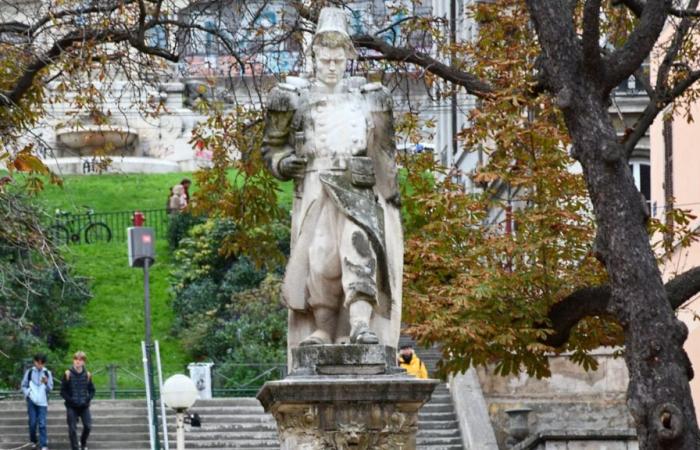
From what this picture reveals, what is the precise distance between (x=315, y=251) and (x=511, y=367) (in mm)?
11222

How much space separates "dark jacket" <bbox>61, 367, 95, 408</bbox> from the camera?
118 feet

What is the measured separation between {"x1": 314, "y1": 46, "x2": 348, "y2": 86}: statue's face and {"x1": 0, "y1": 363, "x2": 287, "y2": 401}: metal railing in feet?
80.7

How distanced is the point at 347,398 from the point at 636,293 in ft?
18.2

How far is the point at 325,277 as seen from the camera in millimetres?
17359

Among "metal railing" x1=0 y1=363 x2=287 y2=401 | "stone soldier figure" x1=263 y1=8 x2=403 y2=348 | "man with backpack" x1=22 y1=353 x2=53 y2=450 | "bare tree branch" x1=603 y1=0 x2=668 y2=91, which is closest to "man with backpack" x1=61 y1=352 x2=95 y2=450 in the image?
"man with backpack" x1=22 y1=353 x2=53 y2=450

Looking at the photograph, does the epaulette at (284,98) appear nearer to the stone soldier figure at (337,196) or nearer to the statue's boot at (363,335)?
the stone soldier figure at (337,196)

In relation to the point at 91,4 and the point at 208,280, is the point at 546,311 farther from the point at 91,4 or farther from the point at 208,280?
the point at 208,280

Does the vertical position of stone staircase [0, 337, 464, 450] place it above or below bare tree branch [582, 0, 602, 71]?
below

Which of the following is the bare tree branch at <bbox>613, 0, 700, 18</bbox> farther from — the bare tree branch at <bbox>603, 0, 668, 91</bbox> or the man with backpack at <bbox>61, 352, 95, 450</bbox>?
the man with backpack at <bbox>61, 352, 95, 450</bbox>

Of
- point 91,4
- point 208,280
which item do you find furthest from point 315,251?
point 208,280

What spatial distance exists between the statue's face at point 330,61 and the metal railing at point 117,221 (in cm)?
4425

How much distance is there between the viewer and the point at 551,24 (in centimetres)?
2241

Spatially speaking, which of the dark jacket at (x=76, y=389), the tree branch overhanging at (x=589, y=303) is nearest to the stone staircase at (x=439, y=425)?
the dark jacket at (x=76, y=389)

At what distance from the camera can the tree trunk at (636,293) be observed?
21.4 m
